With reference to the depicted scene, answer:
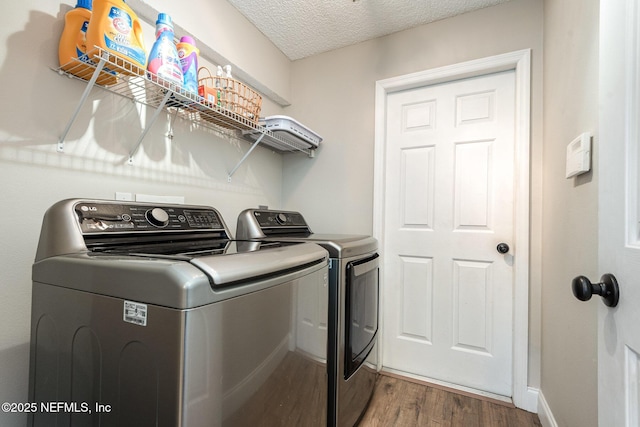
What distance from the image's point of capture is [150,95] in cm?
129

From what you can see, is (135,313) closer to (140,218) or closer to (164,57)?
(140,218)

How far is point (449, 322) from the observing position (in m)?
1.89

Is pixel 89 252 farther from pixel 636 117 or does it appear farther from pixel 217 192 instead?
pixel 636 117

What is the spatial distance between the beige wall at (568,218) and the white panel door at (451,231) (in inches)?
9.1

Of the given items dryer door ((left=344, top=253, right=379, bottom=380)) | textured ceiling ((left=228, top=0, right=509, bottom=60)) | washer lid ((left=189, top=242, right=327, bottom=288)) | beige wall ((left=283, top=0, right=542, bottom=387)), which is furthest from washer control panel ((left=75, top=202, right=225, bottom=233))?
textured ceiling ((left=228, top=0, right=509, bottom=60))

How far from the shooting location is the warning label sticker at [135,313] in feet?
1.93

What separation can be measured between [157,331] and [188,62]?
1185mm

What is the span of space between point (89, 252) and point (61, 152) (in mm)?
531

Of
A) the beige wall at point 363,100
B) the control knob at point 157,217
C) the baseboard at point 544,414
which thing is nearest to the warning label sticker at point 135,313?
the control knob at point 157,217

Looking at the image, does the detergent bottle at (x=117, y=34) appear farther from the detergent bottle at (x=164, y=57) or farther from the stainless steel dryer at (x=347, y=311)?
the stainless steel dryer at (x=347, y=311)

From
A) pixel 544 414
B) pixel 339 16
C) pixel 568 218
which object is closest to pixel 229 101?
pixel 339 16

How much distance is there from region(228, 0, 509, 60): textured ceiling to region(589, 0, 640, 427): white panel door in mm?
1422

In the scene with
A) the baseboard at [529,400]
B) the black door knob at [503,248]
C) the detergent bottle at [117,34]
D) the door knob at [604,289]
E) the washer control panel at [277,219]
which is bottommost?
the baseboard at [529,400]

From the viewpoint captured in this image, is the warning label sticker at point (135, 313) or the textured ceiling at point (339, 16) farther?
the textured ceiling at point (339, 16)
